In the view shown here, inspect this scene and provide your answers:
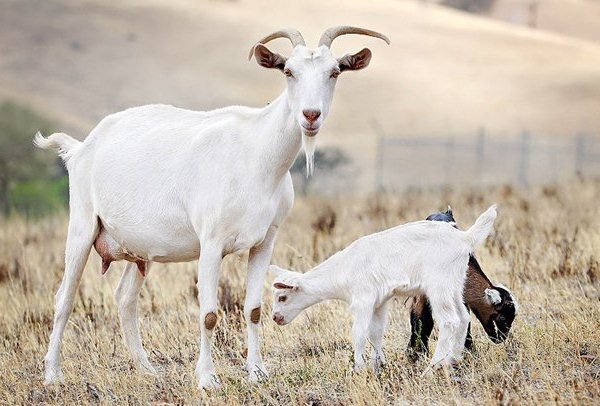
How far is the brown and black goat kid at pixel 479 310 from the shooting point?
7805 mm

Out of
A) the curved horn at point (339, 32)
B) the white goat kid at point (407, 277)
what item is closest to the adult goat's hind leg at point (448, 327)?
the white goat kid at point (407, 277)

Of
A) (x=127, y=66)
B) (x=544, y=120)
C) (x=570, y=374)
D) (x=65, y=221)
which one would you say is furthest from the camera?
(x=127, y=66)

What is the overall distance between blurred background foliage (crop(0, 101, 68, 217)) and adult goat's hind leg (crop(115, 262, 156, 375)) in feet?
65.9

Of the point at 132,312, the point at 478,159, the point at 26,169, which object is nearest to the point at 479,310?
the point at 132,312

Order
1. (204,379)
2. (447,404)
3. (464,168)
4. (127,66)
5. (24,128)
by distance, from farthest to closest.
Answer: (127,66), (464,168), (24,128), (204,379), (447,404)

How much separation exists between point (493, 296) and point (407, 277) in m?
0.70

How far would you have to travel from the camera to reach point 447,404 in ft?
22.0

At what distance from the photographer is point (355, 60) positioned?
7645mm

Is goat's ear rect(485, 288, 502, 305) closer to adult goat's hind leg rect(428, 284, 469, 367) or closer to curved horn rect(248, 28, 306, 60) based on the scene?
adult goat's hind leg rect(428, 284, 469, 367)

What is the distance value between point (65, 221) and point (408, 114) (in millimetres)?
51673

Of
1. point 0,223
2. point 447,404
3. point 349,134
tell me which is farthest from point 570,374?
point 349,134

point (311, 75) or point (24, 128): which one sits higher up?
point (311, 75)

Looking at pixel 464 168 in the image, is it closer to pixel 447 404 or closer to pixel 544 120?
pixel 544 120

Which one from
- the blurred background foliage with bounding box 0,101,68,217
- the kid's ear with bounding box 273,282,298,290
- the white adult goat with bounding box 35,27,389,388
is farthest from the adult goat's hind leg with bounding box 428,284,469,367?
the blurred background foliage with bounding box 0,101,68,217
